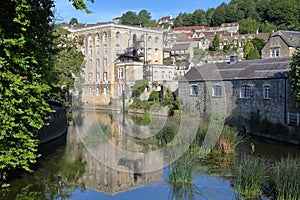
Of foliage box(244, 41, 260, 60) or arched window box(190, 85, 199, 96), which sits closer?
arched window box(190, 85, 199, 96)

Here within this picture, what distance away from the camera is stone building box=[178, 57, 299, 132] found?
20375mm

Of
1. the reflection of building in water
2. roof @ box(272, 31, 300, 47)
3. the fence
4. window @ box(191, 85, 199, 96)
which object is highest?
roof @ box(272, 31, 300, 47)

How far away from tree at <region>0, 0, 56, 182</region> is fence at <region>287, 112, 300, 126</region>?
1297cm

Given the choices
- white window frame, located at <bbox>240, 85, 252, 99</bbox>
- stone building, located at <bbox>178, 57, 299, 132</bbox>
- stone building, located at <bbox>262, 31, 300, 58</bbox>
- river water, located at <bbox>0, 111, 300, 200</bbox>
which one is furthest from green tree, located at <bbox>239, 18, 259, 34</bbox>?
river water, located at <bbox>0, 111, 300, 200</bbox>

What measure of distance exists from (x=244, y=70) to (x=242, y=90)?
180 cm

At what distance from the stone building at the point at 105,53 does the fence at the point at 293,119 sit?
99.8ft

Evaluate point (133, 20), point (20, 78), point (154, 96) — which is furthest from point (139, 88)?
point (133, 20)

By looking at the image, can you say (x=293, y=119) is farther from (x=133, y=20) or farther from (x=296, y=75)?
(x=133, y=20)

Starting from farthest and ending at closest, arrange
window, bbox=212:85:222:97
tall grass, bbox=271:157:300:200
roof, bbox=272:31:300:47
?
1. roof, bbox=272:31:300:47
2. window, bbox=212:85:222:97
3. tall grass, bbox=271:157:300:200

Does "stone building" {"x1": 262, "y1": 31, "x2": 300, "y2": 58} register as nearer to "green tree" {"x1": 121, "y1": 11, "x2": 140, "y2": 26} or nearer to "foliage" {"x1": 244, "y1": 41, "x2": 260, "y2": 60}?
"foliage" {"x1": 244, "y1": 41, "x2": 260, "y2": 60}

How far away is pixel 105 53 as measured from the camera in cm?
5094

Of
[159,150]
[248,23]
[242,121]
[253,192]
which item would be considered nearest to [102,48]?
[242,121]

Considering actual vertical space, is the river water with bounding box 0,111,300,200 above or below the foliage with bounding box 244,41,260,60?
below

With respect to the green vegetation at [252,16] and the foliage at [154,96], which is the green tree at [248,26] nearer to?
the green vegetation at [252,16]
